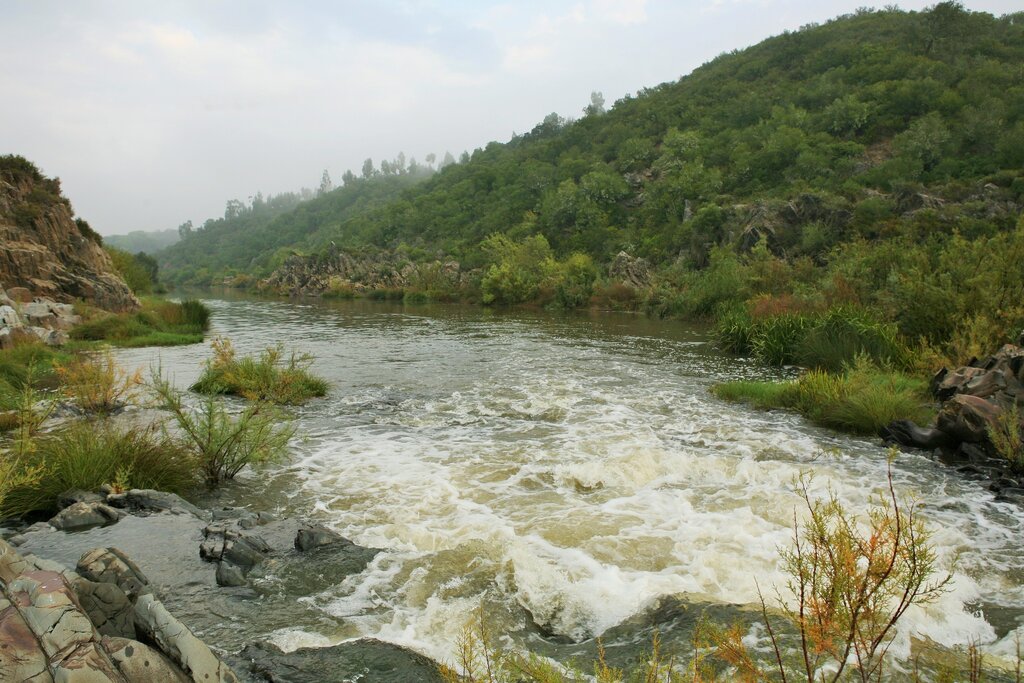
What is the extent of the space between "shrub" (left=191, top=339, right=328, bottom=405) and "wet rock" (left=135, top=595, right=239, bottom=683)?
9511 millimetres

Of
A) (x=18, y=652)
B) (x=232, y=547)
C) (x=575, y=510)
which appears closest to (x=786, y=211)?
(x=575, y=510)

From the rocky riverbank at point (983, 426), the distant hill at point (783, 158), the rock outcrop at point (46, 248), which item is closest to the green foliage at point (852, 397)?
the rocky riverbank at point (983, 426)

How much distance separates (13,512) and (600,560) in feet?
19.6

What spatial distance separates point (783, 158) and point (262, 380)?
58351 millimetres

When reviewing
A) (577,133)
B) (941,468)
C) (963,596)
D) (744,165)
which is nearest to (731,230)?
(744,165)

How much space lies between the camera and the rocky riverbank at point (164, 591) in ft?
9.00

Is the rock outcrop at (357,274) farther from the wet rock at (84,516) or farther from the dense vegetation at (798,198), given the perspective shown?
the wet rock at (84,516)

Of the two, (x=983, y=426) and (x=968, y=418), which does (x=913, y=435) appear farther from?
(x=983, y=426)

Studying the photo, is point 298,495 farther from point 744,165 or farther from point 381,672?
point 744,165

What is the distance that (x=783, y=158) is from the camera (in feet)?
188

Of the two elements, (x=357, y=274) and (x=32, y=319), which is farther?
(x=357, y=274)

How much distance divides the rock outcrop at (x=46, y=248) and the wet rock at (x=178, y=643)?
30540 mm

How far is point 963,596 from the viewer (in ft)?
16.2

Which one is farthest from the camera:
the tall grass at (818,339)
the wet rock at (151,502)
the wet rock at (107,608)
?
the tall grass at (818,339)
